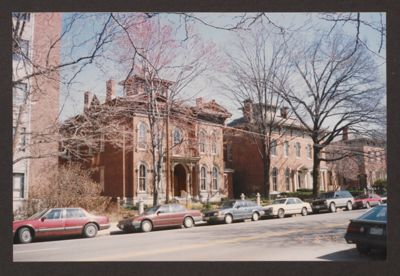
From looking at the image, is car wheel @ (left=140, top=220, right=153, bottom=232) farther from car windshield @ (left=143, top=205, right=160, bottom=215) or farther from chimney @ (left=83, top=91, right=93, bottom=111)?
chimney @ (left=83, top=91, right=93, bottom=111)

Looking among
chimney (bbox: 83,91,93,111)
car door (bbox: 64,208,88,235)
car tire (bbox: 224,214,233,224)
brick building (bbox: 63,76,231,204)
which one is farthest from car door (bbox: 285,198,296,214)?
chimney (bbox: 83,91,93,111)

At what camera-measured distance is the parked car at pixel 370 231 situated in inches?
324

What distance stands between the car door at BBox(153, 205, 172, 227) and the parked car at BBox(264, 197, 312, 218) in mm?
3385

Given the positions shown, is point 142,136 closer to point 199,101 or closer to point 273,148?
point 199,101

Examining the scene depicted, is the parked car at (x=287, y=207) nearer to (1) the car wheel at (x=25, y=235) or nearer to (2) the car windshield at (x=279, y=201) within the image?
(2) the car windshield at (x=279, y=201)

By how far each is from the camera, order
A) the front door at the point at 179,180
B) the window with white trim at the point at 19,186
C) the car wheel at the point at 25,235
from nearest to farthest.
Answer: the car wheel at the point at 25,235
the window with white trim at the point at 19,186
the front door at the point at 179,180

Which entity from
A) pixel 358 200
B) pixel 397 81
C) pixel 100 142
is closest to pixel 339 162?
pixel 358 200

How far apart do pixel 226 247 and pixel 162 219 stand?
4954 mm

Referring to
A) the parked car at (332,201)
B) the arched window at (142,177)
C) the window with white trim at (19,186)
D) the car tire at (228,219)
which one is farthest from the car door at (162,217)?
the parked car at (332,201)

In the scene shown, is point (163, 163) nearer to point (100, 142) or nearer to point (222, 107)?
point (100, 142)

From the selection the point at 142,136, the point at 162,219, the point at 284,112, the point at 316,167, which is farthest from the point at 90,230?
the point at 316,167

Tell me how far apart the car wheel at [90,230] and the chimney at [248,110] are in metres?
5.77

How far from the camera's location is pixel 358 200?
12727mm

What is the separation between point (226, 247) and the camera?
9.64 meters
